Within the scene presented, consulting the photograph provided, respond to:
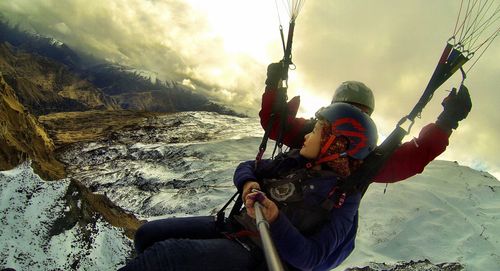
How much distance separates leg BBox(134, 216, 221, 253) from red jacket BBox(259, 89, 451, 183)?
1546 millimetres

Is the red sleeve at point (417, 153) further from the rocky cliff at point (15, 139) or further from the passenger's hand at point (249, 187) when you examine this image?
the rocky cliff at point (15, 139)

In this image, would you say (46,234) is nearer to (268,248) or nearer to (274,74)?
(274,74)

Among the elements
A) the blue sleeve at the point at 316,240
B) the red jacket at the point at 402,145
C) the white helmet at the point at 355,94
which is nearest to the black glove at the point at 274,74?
the red jacket at the point at 402,145

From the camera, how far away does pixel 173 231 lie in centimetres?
317

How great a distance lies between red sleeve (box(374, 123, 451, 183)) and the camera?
3.92 m

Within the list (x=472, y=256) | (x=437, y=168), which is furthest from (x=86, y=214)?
(x=437, y=168)

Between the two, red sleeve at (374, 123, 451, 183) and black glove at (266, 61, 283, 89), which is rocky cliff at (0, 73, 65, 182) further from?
red sleeve at (374, 123, 451, 183)

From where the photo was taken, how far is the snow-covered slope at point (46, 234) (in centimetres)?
493

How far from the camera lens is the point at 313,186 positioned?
3025 mm

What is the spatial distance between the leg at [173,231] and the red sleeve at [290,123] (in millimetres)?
1521

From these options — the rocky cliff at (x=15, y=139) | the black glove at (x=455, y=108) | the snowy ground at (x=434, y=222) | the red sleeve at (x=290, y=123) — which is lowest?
the rocky cliff at (x=15, y=139)

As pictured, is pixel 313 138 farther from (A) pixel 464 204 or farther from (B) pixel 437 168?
(B) pixel 437 168

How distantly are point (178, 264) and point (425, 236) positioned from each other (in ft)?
42.4

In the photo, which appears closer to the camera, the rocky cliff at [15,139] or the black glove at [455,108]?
the black glove at [455,108]
